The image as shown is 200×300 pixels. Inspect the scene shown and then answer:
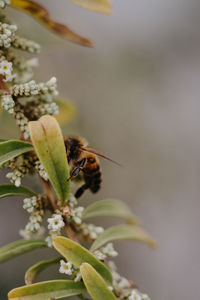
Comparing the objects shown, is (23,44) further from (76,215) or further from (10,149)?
(76,215)

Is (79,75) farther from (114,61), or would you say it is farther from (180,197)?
(180,197)

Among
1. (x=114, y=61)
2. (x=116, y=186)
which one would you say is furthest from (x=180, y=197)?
(x=114, y=61)

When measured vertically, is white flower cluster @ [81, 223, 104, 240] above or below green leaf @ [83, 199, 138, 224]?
below

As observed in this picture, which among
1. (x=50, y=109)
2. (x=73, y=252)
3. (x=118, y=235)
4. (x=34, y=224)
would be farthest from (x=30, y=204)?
Result: (x=118, y=235)

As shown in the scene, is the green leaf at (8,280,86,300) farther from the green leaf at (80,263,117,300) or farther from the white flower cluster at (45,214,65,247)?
the white flower cluster at (45,214,65,247)

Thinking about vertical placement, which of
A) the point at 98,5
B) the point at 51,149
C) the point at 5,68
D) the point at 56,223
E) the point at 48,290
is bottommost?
the point at 48,290

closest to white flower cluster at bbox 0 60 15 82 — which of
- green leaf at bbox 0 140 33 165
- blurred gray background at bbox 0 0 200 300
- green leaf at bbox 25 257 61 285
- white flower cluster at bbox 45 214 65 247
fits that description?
green leaf at bbox 0 140 33 165
